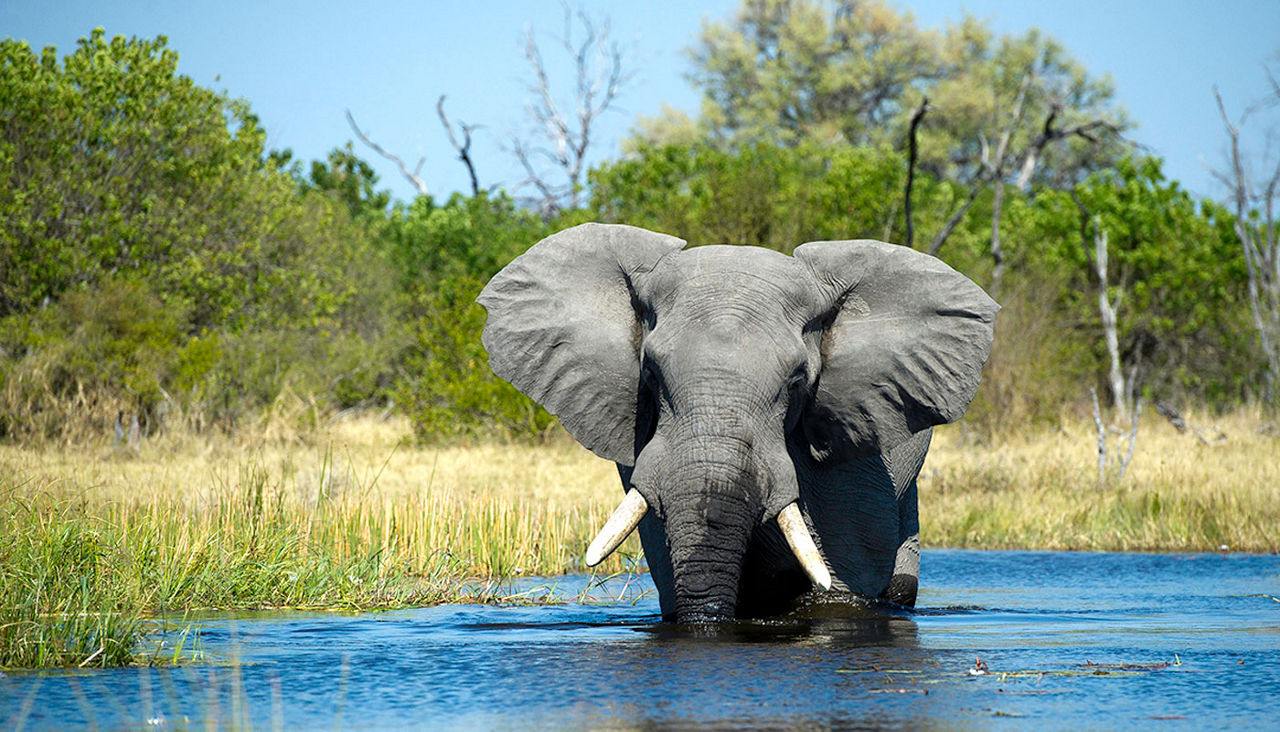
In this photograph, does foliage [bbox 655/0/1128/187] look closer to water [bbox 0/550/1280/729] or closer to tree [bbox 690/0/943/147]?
tree [bbox 690/0/943/147]

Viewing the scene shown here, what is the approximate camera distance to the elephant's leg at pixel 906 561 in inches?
363

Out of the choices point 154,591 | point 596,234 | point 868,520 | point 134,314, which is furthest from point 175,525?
point 134,314

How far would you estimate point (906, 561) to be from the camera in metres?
9.40

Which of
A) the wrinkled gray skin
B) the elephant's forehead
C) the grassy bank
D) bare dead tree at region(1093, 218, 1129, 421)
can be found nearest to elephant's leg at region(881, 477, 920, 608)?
the wrinkled gray skin

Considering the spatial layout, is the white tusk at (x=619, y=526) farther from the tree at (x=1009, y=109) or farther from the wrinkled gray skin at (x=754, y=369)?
the tree at (x=1009, y=109)

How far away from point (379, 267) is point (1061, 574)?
24648 millimetres

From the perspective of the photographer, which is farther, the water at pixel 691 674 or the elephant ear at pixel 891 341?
the elephant ear at pixel 891 341

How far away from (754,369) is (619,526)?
0.94 m

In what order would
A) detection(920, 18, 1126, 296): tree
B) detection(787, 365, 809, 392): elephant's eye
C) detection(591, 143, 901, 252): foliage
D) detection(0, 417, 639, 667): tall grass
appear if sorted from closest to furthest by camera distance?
detection(0, 417, 639, 667): tall grass < detection(787, 365, 809, 392): elephant's eye < detection(591, 143, 901, 252): foliage < detection(920, 18, 1126, 296): tree

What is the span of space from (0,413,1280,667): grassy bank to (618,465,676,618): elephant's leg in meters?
1.87

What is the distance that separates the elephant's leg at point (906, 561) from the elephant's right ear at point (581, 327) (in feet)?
7.02

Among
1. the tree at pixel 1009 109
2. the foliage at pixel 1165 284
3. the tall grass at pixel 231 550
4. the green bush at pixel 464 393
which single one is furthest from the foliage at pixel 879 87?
the tall grass at pixel 231 550

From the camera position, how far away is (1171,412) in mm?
21422

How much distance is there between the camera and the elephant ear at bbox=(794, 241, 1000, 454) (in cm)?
789
